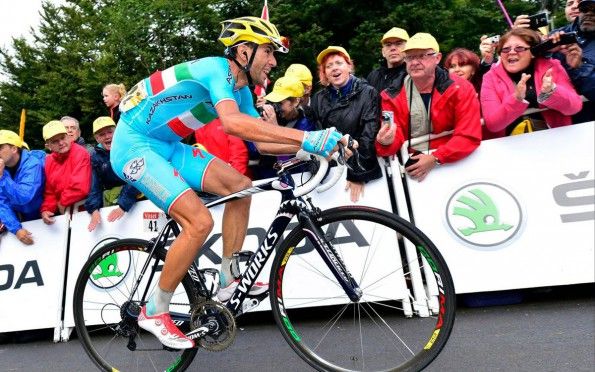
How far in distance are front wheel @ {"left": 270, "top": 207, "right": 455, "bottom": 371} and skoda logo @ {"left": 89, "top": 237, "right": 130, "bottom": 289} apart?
3.77 feet

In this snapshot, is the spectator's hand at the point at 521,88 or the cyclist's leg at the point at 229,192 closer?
the cyclist's leg at the point at 229,192

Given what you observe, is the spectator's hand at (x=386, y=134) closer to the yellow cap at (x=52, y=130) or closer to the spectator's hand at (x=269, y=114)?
the spectator's hand at (x=269, y=114)

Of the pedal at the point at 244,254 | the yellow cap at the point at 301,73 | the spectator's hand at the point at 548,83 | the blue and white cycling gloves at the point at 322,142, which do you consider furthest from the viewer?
the yellow cap at the point at 301,73

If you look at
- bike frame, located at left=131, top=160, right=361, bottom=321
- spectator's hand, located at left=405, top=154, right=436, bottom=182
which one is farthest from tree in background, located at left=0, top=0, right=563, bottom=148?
bike frame, located at left=131, top=160, right=361, bottom=321

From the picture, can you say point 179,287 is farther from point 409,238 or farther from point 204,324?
point 409,238

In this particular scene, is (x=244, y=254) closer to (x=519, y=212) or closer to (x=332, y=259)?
(x=332, y=259)

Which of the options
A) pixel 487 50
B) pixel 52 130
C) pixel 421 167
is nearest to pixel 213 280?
pixel 421 167

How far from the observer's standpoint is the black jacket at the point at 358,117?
4.88m

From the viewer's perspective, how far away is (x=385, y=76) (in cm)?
601

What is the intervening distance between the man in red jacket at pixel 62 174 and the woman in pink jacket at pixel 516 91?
3734mm

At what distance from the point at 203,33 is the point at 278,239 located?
1835cm

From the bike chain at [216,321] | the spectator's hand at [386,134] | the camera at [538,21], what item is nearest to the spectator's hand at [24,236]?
the bike chain at [216,321]

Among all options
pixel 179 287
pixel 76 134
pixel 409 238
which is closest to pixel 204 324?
pixel 179 287

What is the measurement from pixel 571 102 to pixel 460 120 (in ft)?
2.73
